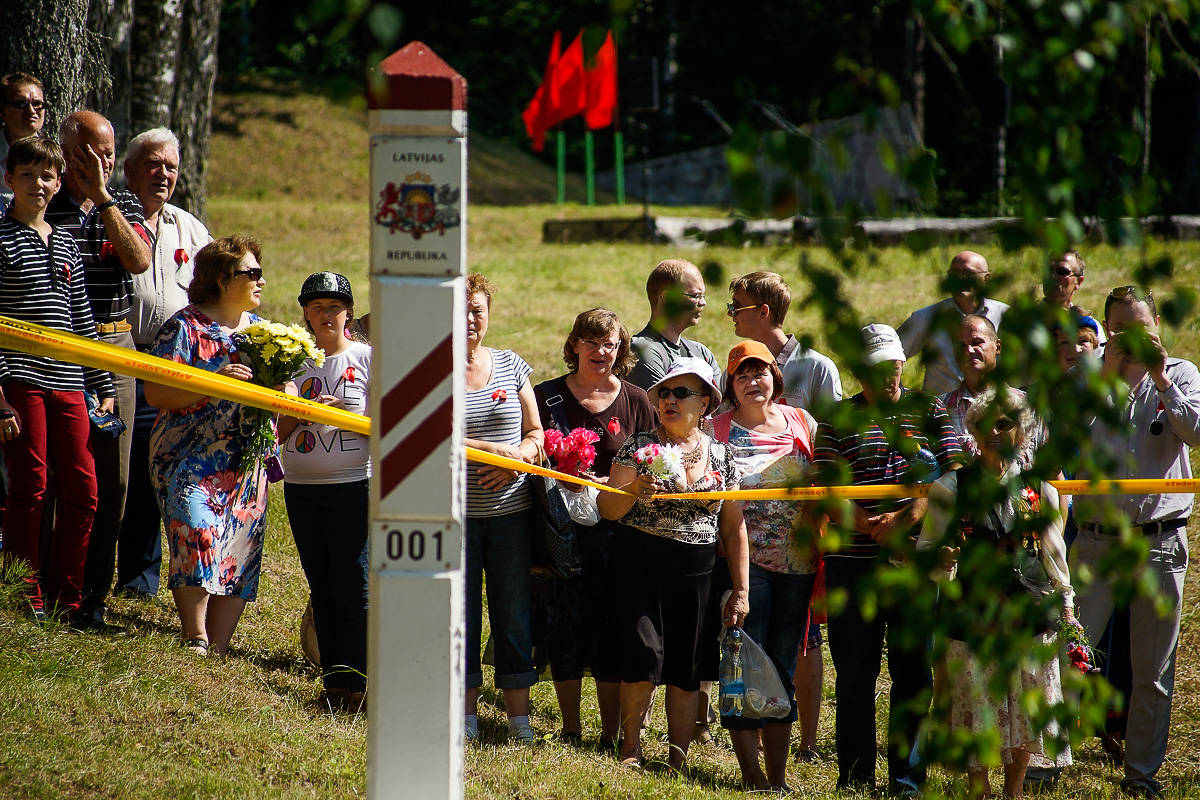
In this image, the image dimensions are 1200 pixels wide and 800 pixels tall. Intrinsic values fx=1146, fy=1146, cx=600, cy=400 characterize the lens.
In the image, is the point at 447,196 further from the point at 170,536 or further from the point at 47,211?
the point at 47,211

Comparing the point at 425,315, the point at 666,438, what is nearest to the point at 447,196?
the point at 425,315

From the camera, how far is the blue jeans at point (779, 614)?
515 centimetres

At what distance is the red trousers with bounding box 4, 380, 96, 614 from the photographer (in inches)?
189

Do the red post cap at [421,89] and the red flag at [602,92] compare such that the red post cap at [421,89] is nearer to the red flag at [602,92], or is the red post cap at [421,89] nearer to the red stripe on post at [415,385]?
the red stripe on post at [415,385]

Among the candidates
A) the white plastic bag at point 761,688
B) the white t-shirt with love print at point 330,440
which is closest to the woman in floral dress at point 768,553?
the white plastic bag at point 761,688

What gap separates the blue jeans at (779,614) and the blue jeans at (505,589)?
3.22 ft

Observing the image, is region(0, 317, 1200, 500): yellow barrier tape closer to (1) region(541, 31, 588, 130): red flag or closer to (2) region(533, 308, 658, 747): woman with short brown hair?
(2) region(533, 308, 658, 747): woman with short brown hair

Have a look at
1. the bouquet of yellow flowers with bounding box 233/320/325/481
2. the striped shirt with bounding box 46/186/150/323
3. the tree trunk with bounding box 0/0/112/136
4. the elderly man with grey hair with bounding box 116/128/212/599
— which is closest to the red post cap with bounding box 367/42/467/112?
the bouquet of yellow flowers with bounding box 233/320/325/481

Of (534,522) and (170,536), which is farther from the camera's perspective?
(534,522)

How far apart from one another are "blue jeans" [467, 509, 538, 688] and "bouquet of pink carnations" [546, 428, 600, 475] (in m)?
0.30

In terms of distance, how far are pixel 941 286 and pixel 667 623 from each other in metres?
3.22

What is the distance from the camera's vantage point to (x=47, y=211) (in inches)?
208

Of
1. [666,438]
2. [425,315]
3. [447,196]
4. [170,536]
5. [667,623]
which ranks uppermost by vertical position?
[447,196]

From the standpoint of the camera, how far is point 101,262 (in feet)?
17.2
